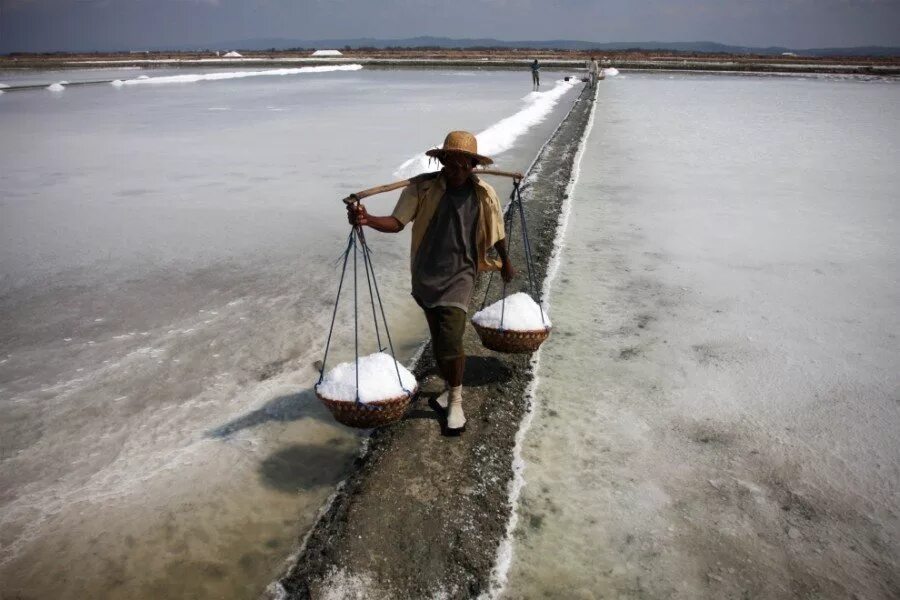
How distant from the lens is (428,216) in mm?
2402

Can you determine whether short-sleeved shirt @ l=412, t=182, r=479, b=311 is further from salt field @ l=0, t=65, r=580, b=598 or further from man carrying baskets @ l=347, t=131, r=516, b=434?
salt field @ l=0, t=65, r=580, b=598

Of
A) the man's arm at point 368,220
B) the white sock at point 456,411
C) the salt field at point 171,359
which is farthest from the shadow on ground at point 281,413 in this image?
the man's arm at point 368,220

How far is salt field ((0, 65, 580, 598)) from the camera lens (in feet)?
6.79

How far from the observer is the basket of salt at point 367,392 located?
2.13 m

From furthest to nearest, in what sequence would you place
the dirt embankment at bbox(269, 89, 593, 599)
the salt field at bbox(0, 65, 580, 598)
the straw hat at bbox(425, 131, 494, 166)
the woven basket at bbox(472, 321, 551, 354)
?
the woven basket at bbox(472, 321, 551, 354)
the straw hat at bbox(425, 131, 494, 166)
the salt field at bbox(0, 65, 580, 598)
the dirt embankment at bbox(269, 89, 593, 599)

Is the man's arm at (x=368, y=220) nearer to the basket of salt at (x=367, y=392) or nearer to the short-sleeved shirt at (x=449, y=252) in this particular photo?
the short-sleeved shirt at (x=449, y=252)

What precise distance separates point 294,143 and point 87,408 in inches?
306

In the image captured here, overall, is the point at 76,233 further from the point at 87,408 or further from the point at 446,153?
the point at 446,153

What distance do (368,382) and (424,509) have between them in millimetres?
506

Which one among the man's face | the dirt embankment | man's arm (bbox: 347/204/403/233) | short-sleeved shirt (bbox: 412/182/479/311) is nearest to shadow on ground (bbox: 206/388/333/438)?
the dirt embankment

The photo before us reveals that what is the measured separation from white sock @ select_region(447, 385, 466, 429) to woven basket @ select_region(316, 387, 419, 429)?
318 millimetres

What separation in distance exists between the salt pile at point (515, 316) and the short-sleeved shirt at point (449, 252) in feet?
1.13

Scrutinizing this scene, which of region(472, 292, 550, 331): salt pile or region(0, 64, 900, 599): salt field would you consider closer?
region(0, 64, 900, 599): salt field

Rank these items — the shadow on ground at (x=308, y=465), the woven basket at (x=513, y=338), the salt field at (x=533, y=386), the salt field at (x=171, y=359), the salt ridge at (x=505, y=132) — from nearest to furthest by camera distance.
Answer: the salt field at (x=533, y=386), the salt field at (x=171, y=359), the shadow on ground at (x=308, y=465), the woven basket at (x=513, y=338), the salt ridge at (x=505, y=132)
